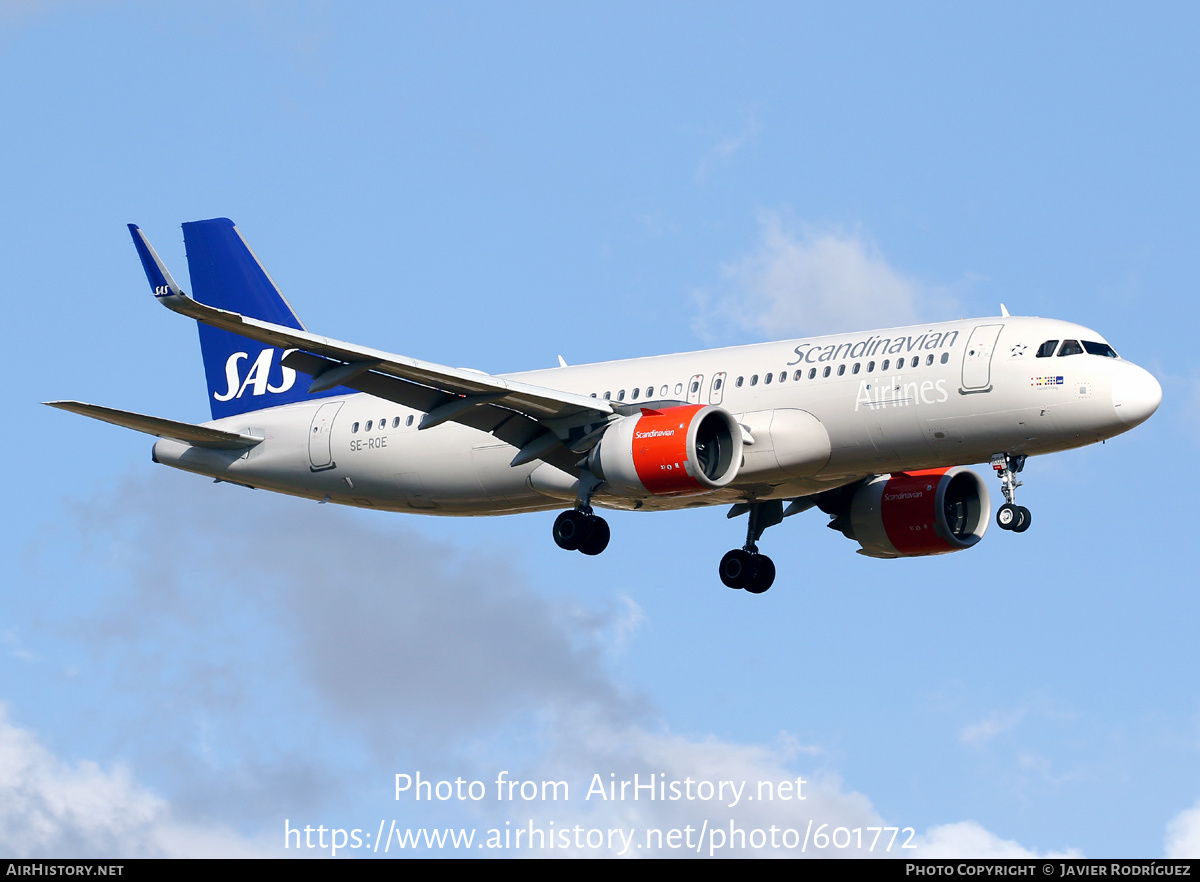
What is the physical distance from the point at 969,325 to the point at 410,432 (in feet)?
43.9

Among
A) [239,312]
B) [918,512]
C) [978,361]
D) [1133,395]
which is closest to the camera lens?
[1133,395]

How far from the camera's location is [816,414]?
1458 inches

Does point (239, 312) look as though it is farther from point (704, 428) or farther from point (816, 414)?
point (816, 414)

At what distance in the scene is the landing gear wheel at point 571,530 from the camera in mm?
39438

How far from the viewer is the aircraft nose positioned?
115ft

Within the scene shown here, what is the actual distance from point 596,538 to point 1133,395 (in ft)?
38.9

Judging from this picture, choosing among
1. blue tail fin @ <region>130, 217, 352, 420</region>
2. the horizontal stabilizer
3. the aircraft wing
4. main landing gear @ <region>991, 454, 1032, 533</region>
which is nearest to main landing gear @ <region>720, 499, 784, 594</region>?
the aircraft wing

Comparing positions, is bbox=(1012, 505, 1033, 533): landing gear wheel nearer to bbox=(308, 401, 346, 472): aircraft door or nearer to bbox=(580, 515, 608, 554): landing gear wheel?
bbox=(580, 515, 608, 554): landing gear wheel

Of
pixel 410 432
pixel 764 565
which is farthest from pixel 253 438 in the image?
pixel 764 565

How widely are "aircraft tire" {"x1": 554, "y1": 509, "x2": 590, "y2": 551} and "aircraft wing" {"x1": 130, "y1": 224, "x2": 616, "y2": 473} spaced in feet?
3.77

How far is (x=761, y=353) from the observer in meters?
38.7

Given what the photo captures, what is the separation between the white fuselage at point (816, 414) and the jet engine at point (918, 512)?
4.00 metres

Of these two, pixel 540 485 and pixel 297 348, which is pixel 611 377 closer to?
pixel 540 485

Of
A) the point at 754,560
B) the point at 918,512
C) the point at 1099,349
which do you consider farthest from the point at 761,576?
the point at 1099,349
